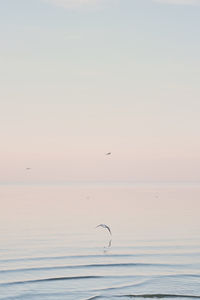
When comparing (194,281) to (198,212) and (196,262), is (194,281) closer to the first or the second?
(196,262)

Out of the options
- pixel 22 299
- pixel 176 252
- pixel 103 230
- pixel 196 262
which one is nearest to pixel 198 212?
pixel 103 230

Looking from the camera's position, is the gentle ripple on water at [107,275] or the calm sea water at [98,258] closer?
the gentle ripple on water at [107,275]

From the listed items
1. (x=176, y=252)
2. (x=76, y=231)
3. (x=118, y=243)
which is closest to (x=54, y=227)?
(x=76, y=231)

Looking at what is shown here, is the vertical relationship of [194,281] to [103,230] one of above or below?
below

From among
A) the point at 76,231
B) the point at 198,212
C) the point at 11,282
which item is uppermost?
the point at 198,212

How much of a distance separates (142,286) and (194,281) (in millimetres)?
3399

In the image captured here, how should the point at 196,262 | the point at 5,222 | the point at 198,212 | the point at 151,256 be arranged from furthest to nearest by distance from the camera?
the point at 198,212
the point at 5,222
the point at 151,256
the point at 196,262

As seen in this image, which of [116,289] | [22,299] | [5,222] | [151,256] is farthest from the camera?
[5,222]

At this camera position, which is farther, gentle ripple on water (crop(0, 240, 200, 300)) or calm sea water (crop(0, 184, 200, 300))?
calm sea water (crop(0, 184, 200, 300))

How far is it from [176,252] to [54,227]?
20.0 meters

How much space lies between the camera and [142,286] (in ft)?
108

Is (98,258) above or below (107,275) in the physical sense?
above

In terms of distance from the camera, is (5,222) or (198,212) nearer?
(5,222)

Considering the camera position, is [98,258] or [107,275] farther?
[98,258]
